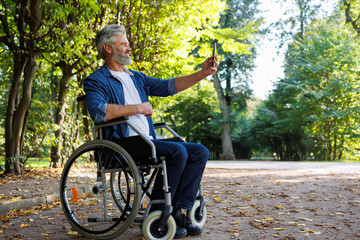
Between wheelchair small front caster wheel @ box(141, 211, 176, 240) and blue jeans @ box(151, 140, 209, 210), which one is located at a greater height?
blue jeans @ box(151, 140, 209, 210)

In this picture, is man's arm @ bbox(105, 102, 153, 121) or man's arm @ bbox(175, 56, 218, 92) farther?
man's arm @ bbox(175, 56, 218, 92)

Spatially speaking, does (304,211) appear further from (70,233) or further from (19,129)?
(19,129)

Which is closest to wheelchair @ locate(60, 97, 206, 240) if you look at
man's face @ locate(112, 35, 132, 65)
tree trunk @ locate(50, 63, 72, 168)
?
man's face @ locate(112, 35, 132, 65)

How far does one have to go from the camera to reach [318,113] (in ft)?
58.4

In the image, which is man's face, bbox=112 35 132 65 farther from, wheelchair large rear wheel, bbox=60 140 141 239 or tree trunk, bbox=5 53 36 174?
tree trunk, bbox=5 53 36 174

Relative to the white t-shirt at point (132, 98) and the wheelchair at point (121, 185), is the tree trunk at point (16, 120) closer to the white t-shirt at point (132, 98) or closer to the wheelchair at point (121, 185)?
the wheelchair at point (121, 185)

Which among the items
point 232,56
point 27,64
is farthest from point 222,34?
point 232,56

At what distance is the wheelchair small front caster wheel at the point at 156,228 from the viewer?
7.59ft

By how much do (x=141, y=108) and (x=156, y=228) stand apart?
0.80 m

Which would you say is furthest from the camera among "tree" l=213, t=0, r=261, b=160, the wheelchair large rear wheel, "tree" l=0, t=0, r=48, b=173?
"tree" l=213, t=0, r=261, b=160

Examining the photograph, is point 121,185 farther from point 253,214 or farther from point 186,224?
point 253,214

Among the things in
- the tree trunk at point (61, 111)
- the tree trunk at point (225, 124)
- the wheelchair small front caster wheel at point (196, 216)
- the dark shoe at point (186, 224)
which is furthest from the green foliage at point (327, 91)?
the dark shoe at point (186, 224)

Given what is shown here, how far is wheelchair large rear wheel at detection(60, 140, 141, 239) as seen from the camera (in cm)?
230

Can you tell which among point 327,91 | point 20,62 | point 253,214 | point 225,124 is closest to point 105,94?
point 253,214
